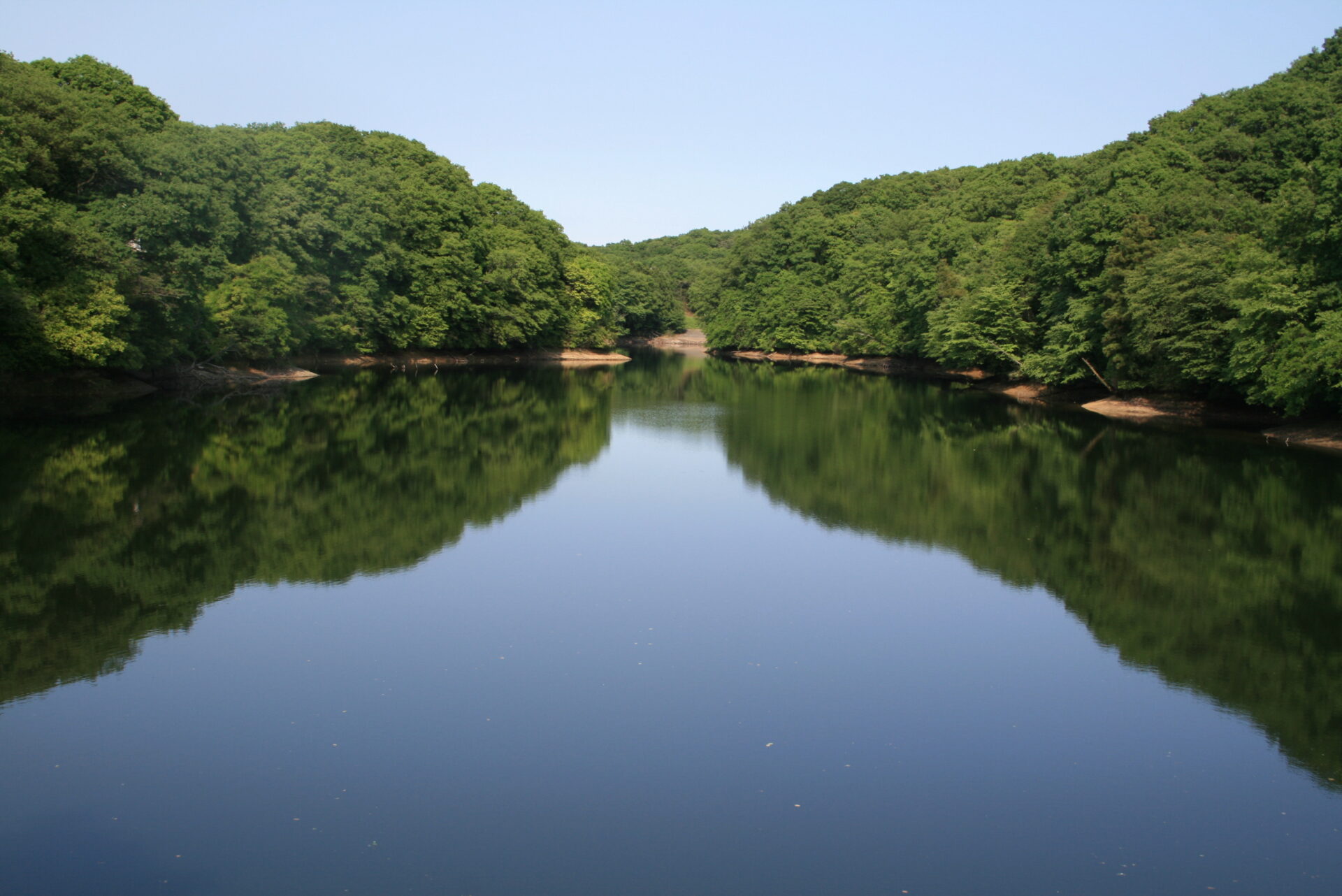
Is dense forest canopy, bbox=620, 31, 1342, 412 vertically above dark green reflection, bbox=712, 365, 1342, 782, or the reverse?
dense forest canopy, bbox=620, 31, 1342, 412

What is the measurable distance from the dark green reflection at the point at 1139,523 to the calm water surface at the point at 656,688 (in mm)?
90

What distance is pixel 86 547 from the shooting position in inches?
603

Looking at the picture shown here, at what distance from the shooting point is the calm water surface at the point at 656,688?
7363 mm

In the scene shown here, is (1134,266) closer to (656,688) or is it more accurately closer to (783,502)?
(783,502)

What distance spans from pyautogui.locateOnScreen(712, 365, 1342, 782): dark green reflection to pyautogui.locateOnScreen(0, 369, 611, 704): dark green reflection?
740cm

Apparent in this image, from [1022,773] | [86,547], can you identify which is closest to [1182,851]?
[1022,773]

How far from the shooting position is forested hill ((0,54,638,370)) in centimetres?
3095

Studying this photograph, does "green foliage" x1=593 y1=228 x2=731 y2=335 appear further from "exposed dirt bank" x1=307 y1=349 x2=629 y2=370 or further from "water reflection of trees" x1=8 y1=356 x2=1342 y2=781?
"water reflection of trees" x1=8 y1=356 x2=1342 y2=781

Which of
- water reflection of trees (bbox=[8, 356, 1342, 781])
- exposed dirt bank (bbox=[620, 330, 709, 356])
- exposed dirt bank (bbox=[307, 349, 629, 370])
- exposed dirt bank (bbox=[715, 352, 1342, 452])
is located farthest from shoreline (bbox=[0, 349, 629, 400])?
exposed dirt bank (bbox=[620, 330, 709, 356])

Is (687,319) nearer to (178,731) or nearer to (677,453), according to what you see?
(677,453)

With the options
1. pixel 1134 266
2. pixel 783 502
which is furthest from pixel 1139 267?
pixel 783 502

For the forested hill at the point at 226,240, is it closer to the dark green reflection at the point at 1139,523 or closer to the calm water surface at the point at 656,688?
the calm water surface at the point at 656,688

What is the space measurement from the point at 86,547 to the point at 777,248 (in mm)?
88631

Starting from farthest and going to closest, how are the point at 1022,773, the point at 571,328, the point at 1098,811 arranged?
1. the point at 571,328
2. the point at 1022,773
3. the point at 1098,811
